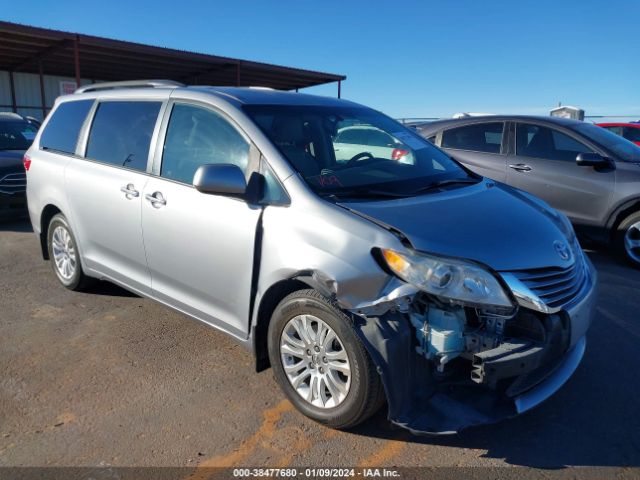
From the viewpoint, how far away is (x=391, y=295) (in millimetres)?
2391

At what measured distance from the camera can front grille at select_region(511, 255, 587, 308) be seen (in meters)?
2.52

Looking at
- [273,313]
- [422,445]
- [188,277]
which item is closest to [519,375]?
[422,445]

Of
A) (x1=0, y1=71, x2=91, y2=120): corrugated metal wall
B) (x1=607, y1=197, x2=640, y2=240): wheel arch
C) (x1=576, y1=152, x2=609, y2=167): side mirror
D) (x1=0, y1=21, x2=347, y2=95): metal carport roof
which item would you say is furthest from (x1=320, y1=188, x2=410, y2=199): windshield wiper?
(x1=0, y1=71, x2=91, y2=120): corrugated metal wall

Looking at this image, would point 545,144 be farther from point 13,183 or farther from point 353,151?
point 13,183

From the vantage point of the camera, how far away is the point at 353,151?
12.0ft

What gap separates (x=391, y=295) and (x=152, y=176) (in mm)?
2047

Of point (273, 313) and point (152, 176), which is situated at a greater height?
point (152, 176)

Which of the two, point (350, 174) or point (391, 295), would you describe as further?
point (350, 174)

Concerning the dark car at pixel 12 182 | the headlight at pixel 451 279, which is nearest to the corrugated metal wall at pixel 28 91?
the dark car at pixel 12 182

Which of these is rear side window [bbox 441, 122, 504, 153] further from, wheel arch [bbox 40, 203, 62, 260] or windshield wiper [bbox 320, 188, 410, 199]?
wheel arch [bbox 40, 203, 62, 260]

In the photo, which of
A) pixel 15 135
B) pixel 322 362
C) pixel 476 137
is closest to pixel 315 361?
pixel 322 362

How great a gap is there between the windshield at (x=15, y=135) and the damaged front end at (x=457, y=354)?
8.17m

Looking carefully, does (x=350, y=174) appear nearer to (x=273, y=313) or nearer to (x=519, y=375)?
(x=273, y=313)

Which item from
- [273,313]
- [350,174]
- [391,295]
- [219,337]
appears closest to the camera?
[391,295]
